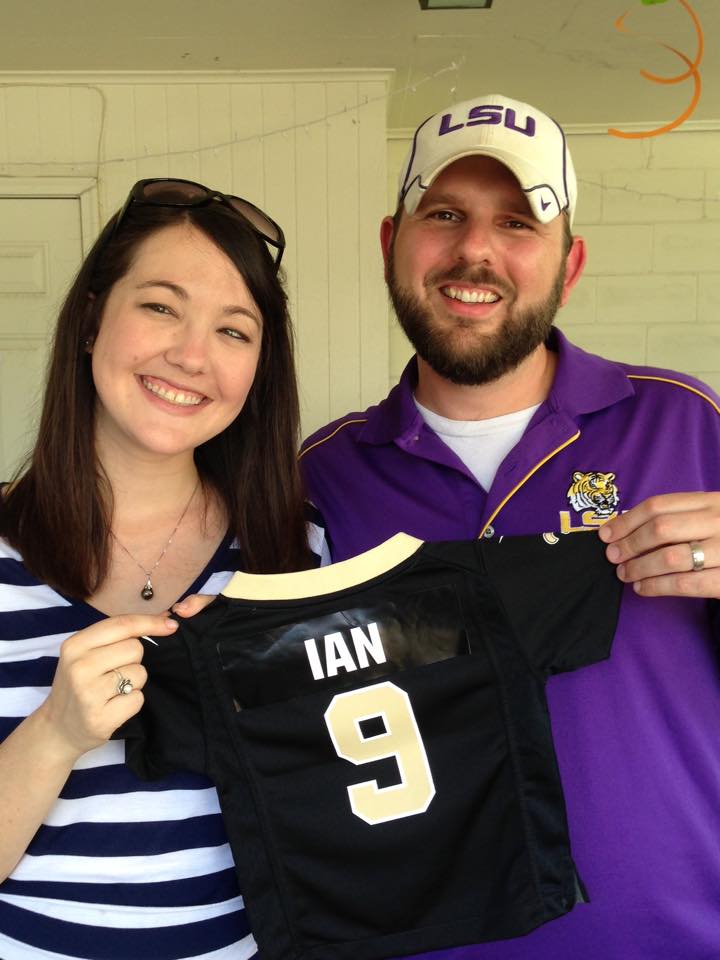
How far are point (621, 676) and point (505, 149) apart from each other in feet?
2.93

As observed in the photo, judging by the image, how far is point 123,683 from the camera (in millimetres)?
1077

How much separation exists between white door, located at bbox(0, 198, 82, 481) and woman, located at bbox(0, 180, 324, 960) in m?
2.44

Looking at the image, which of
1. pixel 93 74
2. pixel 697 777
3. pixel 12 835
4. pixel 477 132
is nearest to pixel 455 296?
pixel 477 132

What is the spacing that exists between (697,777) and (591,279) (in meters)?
3.35

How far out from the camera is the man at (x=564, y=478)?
1288 mm

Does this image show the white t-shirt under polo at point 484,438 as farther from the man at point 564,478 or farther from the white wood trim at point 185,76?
the white wood trim at point 185,76

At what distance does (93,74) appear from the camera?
3.54 m

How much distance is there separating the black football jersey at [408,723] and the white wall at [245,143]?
2523 mm

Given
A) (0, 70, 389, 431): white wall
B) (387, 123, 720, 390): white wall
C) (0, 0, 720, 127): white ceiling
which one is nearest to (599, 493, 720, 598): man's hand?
(0, 0, 720, 127): white ceiling

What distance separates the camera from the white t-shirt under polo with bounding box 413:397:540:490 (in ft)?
4.88

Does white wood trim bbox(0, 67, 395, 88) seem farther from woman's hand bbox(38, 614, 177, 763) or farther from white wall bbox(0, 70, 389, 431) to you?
woman's hand bbox(38, 614, 177, 763)

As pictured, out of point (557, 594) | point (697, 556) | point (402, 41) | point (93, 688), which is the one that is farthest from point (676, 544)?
point (402, 41)

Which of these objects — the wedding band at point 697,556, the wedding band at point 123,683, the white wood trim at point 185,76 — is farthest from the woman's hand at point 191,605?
the white wood trim at point 185,76

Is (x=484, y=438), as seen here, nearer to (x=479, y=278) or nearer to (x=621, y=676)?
(x=479, y=278)
